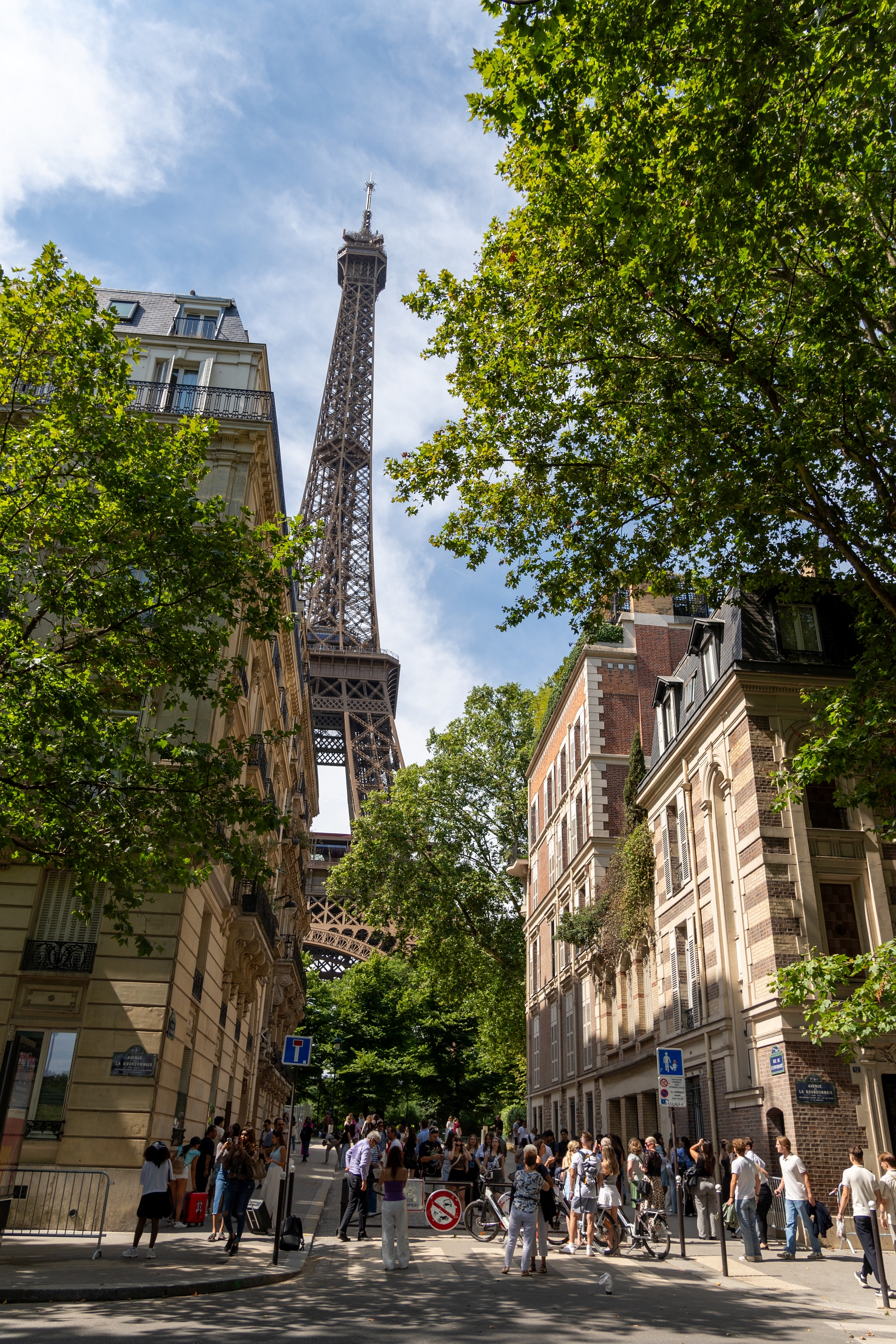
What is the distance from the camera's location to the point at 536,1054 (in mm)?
41781

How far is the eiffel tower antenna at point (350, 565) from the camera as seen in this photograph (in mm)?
73250

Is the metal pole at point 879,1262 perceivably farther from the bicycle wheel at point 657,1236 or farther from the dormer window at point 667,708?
the dormer window at point 667,708

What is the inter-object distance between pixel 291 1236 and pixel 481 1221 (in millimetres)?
4653

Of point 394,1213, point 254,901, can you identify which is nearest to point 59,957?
point 394,1213

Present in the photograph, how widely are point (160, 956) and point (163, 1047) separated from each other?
4.79 feet

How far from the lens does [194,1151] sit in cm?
1797

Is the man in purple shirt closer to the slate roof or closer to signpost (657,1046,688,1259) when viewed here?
signpost (657,1046,688,1259)

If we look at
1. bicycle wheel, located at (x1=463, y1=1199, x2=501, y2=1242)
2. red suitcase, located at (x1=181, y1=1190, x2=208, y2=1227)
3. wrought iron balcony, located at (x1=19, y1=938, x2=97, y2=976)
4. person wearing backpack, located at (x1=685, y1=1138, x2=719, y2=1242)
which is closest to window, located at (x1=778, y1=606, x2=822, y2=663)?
person wearing backpack, located at (x1=685, y1=1138, x2=719, y2=1242)

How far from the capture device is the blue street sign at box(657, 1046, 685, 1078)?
48.6 feet

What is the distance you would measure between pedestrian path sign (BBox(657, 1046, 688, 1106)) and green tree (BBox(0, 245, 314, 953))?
20.7 ft

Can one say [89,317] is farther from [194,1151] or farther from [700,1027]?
[700,1027]

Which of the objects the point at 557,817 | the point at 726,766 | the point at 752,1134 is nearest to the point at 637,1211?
the point at 752,1134

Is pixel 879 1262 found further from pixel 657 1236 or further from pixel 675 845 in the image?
pixel 675 845

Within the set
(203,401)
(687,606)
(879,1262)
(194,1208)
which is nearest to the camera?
(879,1262)
